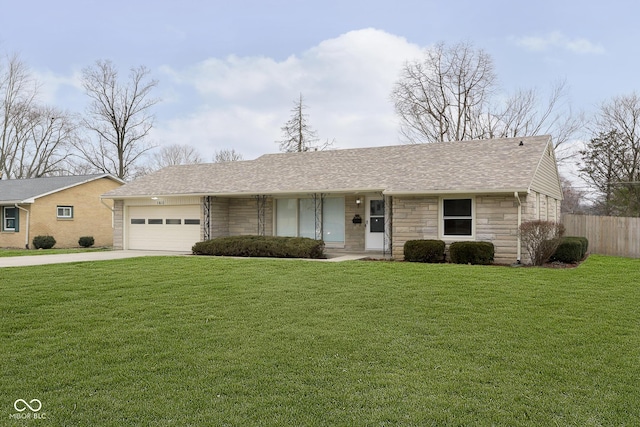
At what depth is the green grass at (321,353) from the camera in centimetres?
338

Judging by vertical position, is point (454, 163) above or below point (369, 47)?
below

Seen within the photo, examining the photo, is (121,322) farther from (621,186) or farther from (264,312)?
(621,186)

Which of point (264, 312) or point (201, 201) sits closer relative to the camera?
point (264, 312)

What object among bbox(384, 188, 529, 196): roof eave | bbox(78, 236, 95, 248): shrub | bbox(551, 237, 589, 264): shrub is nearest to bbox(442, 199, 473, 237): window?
bbox(384, 188, 529, 196): roof eave

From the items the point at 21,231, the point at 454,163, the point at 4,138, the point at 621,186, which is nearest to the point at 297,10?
the point at 454,163

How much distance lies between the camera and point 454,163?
50.9 ft

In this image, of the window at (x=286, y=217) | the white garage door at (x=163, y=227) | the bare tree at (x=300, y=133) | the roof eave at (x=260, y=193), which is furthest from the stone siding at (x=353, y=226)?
the bare tree at (x=300, y=133)

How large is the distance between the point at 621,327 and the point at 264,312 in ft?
14.7

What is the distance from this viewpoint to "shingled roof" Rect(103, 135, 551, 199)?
13672 millimetres

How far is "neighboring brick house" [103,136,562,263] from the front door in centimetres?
3

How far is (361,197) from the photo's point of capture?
16.1 metres

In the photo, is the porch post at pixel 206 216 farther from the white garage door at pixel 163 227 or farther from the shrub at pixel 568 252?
the shrub at pixel 568 252

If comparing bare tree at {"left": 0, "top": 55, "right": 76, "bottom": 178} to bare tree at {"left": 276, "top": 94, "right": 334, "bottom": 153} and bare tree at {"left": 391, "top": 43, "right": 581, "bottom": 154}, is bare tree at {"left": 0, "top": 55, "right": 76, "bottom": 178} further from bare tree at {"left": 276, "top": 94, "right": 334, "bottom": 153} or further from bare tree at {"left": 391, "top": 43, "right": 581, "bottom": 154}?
bare tree at {"left": 391, "top": 43, "right": 581, "bottom": 154}

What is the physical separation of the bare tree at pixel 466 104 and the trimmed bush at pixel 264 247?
59.6ft
